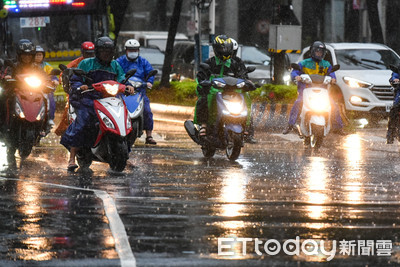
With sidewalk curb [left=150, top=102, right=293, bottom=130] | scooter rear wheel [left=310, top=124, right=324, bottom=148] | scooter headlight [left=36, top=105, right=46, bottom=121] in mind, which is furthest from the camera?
sidewalk curb [left=150, top=102, right=293, bottom=130]

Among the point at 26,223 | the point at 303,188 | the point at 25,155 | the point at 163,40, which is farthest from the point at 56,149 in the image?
the point at 163,40

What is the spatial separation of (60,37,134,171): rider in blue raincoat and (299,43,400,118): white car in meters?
9.21

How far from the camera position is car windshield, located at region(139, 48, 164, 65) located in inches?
1414

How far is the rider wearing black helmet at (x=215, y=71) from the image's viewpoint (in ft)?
47.3

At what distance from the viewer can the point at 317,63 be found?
17.0 m

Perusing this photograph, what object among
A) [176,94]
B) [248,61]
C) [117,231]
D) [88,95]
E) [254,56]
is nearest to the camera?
[117,231]

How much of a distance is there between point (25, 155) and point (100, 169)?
62.6 inches

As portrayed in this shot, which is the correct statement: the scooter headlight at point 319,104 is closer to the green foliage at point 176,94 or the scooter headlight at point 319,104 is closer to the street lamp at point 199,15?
the green foliage at point 176,94

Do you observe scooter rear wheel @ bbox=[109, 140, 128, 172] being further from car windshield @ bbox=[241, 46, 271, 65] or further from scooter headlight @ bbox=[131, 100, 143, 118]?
car windshield @ bbox=[241, 46, 271, 65]

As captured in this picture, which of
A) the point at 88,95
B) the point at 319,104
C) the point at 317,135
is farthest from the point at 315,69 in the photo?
the point at 88,95

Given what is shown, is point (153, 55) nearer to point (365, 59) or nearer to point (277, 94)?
point (277, 94)

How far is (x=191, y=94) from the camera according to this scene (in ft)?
83.5

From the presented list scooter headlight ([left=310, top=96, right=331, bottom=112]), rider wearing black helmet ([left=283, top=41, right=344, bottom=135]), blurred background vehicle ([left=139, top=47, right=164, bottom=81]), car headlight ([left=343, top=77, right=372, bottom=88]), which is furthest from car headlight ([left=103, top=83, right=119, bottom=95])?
blurred background vehicle ([left=139, top=47, right=164, bottom=81])

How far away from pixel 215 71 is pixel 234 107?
912 millimetres
